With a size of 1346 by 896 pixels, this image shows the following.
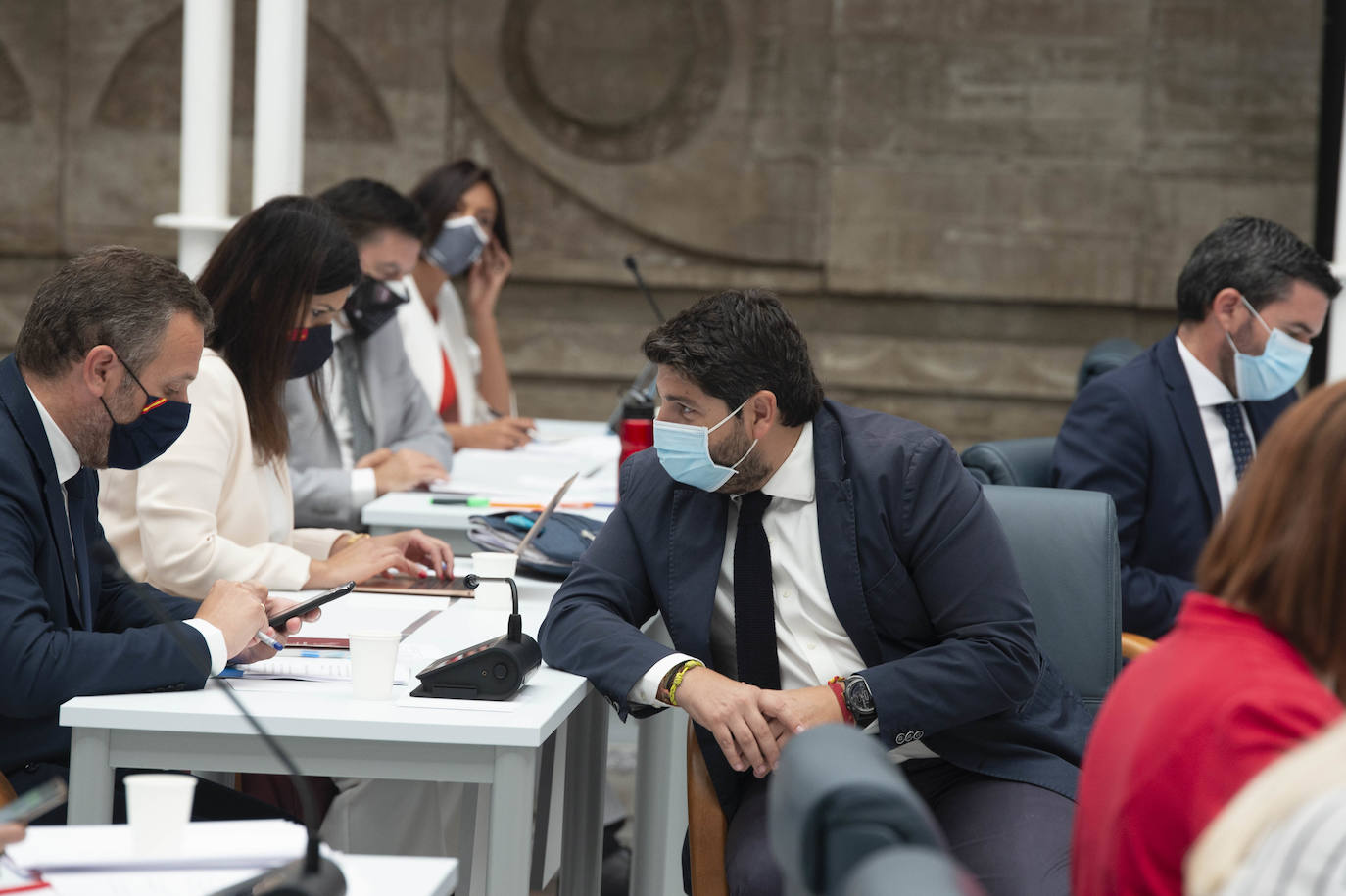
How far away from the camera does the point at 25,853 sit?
130cm

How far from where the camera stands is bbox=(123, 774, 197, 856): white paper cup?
130 centimetres

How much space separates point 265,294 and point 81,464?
75 centimetres

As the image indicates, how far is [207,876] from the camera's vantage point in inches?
51.7

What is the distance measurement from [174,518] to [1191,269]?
219 centimetres

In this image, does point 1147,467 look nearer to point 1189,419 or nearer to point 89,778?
point 1189,419

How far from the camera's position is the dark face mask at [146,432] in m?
1.99

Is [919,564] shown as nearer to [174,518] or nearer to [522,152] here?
[174,518]

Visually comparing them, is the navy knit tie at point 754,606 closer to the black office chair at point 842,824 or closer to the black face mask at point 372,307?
the black office chair at point 842,824

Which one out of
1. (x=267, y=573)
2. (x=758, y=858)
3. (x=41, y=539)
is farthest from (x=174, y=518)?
(x=758, y=858)

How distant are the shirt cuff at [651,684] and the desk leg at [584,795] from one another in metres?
0.43

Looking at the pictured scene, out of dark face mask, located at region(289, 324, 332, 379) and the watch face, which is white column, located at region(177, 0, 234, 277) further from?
the watch face

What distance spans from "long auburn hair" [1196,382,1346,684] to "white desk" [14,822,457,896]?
2.52 ft

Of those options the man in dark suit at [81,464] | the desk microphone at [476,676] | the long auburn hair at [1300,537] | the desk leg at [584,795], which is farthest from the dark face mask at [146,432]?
the long auburn hair at [1300,537]

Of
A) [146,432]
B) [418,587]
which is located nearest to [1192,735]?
[146,432]
